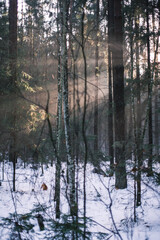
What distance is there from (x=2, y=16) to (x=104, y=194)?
13.3 metres

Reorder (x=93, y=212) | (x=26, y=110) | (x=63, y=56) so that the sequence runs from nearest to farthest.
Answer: (x=63, y=56), (x=93, y=212), (x=26, y=110)

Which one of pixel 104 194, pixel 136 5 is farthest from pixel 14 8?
pixel 104 194

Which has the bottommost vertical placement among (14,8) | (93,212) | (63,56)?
(93,212)

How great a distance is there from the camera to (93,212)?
18.7 ft

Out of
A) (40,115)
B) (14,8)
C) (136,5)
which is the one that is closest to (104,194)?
(40,115)

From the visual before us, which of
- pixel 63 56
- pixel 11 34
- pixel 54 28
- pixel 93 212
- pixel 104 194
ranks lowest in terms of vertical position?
pixel 104 194

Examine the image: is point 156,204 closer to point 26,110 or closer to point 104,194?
point 104,194

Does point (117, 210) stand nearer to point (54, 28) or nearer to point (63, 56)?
point (63, 56)

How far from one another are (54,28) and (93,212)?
5.18m

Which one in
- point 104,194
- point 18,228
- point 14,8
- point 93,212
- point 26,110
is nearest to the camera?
point 18,228

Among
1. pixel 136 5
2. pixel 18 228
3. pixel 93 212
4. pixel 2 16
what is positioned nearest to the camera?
pixel 18 228

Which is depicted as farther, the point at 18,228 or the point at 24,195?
the point at 24,195

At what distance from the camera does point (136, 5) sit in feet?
23.8

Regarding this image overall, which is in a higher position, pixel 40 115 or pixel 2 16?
pixel 2 16
